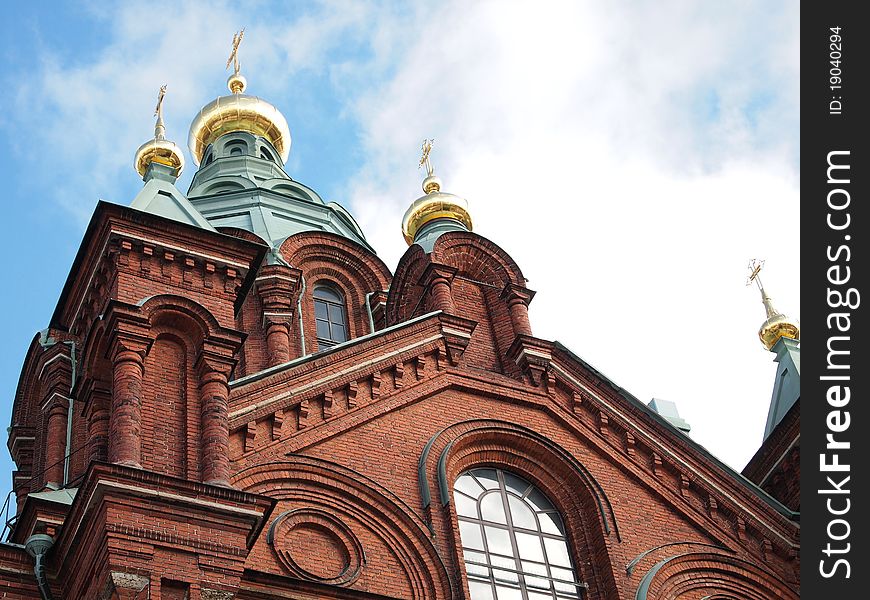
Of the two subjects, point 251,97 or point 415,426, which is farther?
point 251,97

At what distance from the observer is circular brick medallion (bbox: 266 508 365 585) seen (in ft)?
46.1

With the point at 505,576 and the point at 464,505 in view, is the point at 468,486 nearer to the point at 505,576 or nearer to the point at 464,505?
the point at 464,505

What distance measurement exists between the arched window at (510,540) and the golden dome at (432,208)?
758 centimetres

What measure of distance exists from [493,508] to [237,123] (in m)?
20.0

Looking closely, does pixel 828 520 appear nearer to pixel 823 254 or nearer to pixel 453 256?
pixel 823 254

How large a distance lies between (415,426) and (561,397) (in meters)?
2.37

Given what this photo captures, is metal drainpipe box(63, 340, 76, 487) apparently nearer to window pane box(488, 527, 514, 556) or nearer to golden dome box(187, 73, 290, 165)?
window pane box(488, 527, 514, 556)

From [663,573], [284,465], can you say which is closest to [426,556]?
[284,465]

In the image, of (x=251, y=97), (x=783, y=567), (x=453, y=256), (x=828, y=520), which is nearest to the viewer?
(x=828, y=520)

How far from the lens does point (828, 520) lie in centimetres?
1273

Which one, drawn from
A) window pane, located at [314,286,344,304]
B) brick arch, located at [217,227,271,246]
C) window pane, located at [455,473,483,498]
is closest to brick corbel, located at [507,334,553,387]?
window pane, located at [455,473,483,498]

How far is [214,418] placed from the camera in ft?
45.5

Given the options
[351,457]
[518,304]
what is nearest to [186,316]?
[351,457]

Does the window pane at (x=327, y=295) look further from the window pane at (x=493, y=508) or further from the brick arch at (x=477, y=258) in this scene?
the window pane at (x=493, y=508)
